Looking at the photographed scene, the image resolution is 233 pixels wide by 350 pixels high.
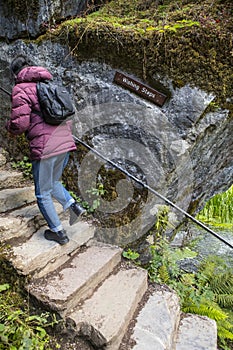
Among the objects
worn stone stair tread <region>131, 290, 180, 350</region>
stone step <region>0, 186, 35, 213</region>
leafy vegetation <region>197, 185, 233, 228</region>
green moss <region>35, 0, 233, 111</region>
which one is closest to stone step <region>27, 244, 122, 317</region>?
worn stone stair tread <region>131, 290, 180, 350</region>

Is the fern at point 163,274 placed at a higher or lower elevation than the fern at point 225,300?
higher

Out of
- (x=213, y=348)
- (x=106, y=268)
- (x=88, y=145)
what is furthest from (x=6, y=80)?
(x=213, y=348)

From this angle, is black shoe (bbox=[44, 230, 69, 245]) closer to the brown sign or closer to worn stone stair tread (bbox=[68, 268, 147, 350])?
worn stone stair tread (bbox=[68, 268, 147, 350])

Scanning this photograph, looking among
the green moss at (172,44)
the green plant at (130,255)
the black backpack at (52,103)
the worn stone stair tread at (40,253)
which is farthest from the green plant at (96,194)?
the green moss at (172,44)

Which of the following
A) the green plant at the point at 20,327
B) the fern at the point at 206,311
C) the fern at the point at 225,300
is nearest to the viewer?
the green plant at the point at 20,327

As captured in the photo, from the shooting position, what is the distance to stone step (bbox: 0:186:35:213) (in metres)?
3.38

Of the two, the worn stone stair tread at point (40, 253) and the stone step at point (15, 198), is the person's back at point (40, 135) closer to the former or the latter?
the worn stone stair tread at point (40, 253)

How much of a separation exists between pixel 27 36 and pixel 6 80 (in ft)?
2.27

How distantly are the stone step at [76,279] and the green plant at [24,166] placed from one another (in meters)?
1.38

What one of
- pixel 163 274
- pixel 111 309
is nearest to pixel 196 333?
pixel 163 274

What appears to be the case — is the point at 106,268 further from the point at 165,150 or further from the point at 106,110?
the point at 106,110

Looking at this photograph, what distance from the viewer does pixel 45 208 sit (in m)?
2.96

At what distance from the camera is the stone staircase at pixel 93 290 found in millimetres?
2570

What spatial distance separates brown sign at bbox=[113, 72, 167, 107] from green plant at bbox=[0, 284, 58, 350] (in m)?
2.36
